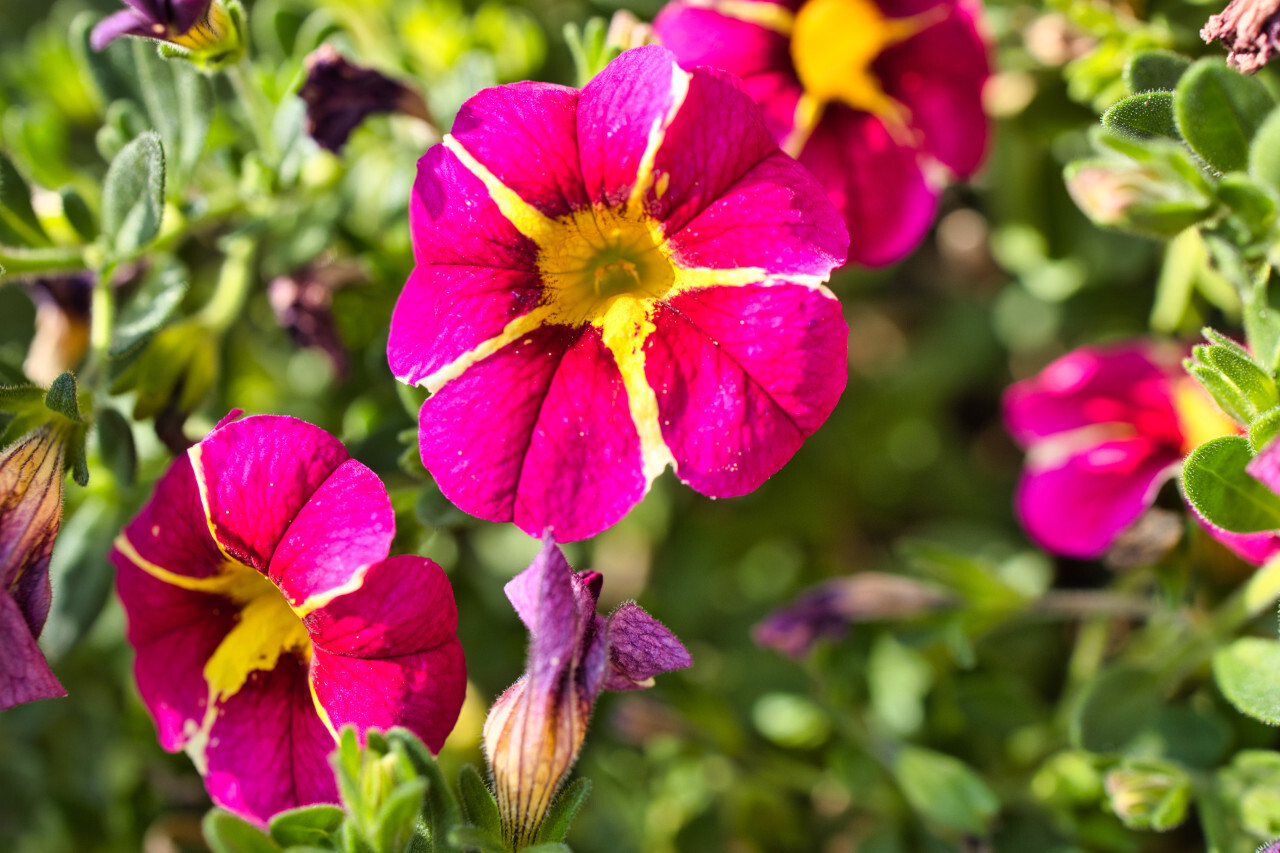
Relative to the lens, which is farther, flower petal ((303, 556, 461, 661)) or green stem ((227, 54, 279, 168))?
green stem ((227, 54, 279, 168))

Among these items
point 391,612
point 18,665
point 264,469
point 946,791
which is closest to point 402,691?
point 391,612

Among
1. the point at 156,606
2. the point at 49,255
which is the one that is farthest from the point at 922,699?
the point at 49,255

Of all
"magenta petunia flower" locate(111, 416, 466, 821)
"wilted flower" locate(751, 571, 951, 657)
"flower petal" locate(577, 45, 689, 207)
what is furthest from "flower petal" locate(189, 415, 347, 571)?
"wilted flower" locate(751, 571, 951, 657)

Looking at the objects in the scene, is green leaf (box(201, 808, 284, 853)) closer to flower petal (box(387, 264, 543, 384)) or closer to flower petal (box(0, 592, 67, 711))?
flower petal (box(0, 592, 67, 711))

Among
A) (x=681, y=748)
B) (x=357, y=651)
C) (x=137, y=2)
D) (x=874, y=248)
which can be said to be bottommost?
(x=681, y=748)

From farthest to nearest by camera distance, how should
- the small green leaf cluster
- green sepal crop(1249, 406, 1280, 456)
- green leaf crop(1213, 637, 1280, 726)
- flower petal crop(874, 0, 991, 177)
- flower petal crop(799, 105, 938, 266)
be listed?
flower petal crop(874, 0, 991, 177) → flower petal crop(799, 105, 938, 266) → green leaf crop(1213, 637, 1280, 726) → green sepal crop(1249, 406, 1280, 456) → the small green leaf cluster

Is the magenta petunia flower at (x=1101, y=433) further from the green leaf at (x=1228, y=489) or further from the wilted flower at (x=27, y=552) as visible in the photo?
the wilted flower at (x=27, y=552)

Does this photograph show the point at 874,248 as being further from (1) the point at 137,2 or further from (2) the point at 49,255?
(2) the point at 49,255
